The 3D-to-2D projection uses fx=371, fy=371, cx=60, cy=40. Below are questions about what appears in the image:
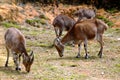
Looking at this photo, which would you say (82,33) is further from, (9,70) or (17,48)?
(9,70)

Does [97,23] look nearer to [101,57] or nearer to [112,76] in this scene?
[101,57]

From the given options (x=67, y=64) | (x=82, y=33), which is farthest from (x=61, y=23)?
(x=67, y=64)

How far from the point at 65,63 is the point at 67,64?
19cm

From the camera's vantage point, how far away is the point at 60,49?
1784 cm

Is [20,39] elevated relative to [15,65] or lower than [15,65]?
elevated

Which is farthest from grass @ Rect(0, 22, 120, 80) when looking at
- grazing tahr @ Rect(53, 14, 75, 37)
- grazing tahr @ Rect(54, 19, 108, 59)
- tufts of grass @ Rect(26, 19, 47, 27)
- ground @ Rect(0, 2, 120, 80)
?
tufts of grass @ Rect(26, 19, 47, 27)

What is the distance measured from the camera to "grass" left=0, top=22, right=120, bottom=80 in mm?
14000

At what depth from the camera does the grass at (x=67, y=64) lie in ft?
45.9

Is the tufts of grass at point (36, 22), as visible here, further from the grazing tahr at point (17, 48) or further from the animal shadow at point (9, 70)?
the animal shadow at point (9, 70)

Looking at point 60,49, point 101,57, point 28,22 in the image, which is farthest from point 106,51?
point 28,22

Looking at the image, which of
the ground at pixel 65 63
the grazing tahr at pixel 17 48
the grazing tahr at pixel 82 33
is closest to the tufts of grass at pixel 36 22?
the ground at pixel 65 63

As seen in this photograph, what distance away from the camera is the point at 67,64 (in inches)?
640

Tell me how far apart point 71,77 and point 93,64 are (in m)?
2.84

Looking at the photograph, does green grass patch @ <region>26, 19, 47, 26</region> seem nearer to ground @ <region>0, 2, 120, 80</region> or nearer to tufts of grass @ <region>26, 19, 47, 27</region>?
tufts of grass @ <region>26, 19, 47, 27</region>
